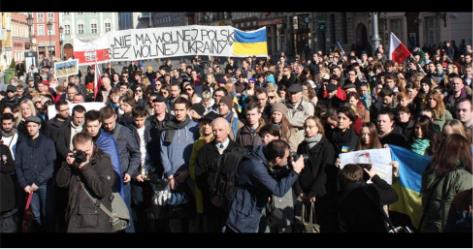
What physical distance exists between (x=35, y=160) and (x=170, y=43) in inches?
248

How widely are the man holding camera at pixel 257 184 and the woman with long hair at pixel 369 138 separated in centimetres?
105

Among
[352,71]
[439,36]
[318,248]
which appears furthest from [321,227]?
[439,36]

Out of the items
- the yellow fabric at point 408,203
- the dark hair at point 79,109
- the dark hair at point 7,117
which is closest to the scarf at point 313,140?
the yellow fabric at point 408,203

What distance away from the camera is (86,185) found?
682 centimetres

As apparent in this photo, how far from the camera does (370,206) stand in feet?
20.7

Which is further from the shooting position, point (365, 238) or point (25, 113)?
point (25, 113)

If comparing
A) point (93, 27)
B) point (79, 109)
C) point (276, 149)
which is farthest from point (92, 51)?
point (276, 149)

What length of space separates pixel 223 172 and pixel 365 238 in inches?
58.3

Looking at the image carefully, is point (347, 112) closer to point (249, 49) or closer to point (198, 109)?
point (198, 109)

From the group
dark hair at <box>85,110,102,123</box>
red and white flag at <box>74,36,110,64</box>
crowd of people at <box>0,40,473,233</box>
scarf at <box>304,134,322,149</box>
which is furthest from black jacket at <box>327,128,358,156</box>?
red and white flag at <box>74,36,110,64</box>

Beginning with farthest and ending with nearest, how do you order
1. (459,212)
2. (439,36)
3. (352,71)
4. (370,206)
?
(439,36) → (352,71) → (370,206) → (459,212)

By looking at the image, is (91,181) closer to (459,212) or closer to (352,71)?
(459,212)

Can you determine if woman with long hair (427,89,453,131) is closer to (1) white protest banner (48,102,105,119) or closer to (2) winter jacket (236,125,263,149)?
(2) winter jacket (236,125,263,149)

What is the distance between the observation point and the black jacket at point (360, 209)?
630 cm
